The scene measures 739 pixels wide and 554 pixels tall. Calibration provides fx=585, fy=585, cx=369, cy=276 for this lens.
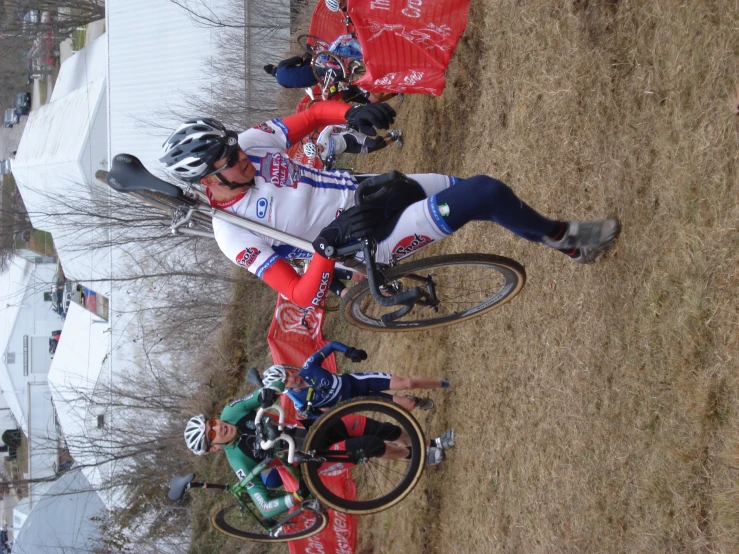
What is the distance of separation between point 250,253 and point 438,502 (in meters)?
4.21

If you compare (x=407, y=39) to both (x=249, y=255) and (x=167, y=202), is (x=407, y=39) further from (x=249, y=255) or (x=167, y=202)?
(x=249, y=255)

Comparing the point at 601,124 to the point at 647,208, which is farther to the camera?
the point at 601,124

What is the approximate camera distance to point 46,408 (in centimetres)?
2430

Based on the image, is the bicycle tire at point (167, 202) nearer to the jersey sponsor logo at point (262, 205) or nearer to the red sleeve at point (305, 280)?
the jersey sponsor logo at point (262, 205)

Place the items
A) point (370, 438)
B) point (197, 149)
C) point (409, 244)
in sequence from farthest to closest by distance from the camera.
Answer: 1. point (370, 438)
2. point (409, 244)
3. point (197, 149)

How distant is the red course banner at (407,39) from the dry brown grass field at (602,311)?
66 centimetres

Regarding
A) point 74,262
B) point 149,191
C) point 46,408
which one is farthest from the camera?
point 46,408

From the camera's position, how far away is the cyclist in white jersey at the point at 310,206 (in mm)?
3869

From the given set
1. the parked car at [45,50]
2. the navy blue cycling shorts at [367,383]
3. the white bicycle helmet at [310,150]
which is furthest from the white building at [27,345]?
the navy blue cycling shorts at [367,383]

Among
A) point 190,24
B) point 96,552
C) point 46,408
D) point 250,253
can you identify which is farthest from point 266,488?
point 46,408

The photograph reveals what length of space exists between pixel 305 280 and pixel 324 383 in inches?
87.7

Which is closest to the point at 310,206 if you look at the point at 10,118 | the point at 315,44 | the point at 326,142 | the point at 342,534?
the point at 342,534

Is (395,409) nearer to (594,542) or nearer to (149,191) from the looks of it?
(594,542)

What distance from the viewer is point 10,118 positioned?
33250mm
